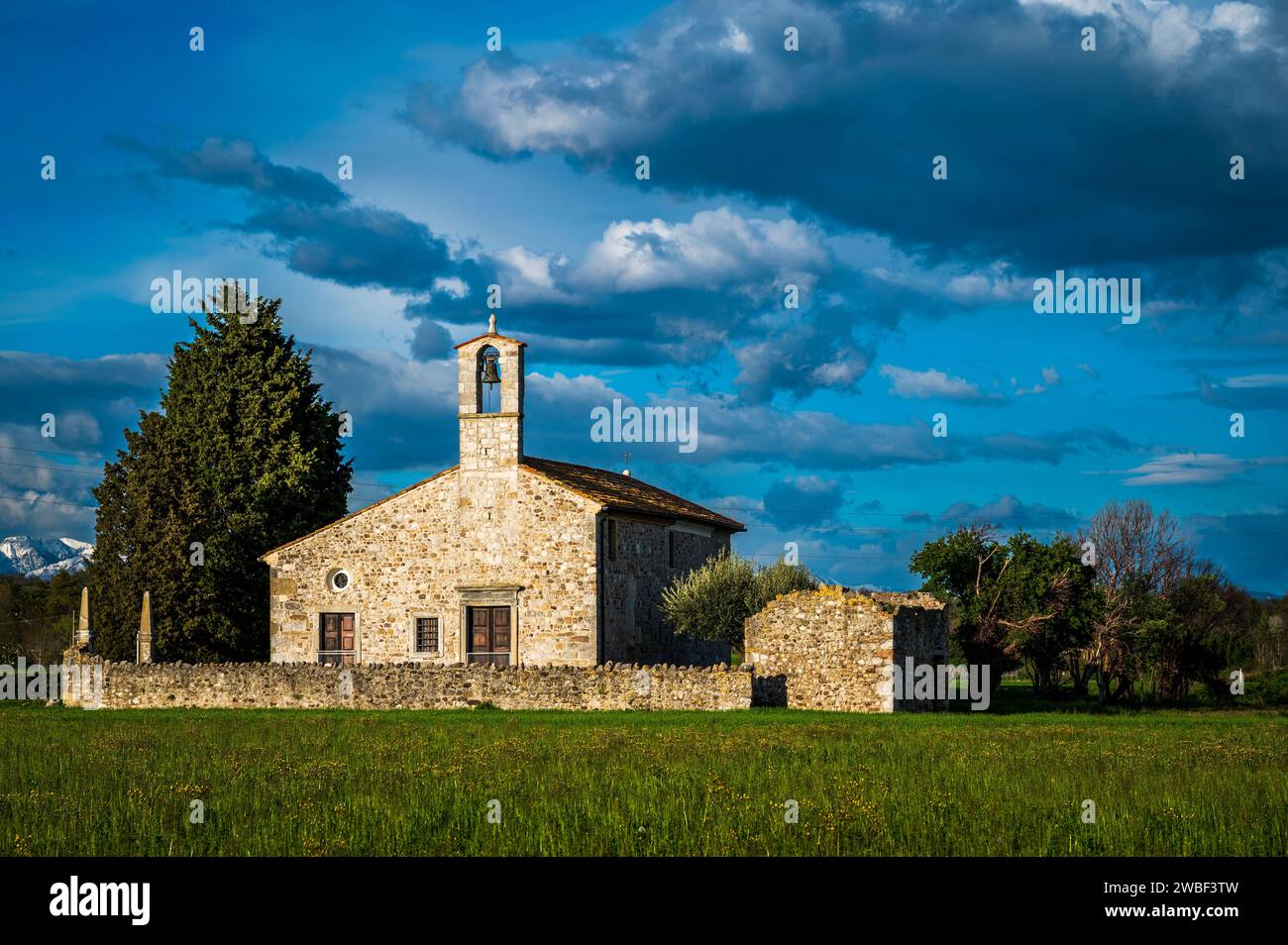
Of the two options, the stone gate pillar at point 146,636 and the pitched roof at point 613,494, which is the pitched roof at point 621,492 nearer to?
the pitched roof at point 613,494

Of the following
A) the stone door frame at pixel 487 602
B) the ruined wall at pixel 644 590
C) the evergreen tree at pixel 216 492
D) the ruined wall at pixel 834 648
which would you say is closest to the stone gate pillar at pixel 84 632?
the evergreen tree at pixel 216 492

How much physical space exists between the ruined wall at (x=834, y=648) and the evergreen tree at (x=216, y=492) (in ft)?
70.6

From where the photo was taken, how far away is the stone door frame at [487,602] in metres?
37.6

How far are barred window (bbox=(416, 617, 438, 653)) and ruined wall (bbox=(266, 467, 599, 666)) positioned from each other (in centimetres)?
21

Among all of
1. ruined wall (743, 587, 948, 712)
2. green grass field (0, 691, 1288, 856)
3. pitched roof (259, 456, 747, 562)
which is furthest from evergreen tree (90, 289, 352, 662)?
ruined wall (743, 587, 948, 712)

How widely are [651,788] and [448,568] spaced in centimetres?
2247

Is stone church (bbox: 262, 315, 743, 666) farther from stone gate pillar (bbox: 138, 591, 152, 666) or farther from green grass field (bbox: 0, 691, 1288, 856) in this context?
green grass field (bbox: 0, 691, 1288, 856)

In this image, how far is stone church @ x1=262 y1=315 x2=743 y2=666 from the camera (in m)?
37.3

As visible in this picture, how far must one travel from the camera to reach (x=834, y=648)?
1252 inches

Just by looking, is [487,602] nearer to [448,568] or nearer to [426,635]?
[448,568]

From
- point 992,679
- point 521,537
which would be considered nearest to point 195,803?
point 521,537

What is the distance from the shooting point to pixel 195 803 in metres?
15.3

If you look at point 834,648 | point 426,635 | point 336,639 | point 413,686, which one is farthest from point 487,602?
point 834,648
